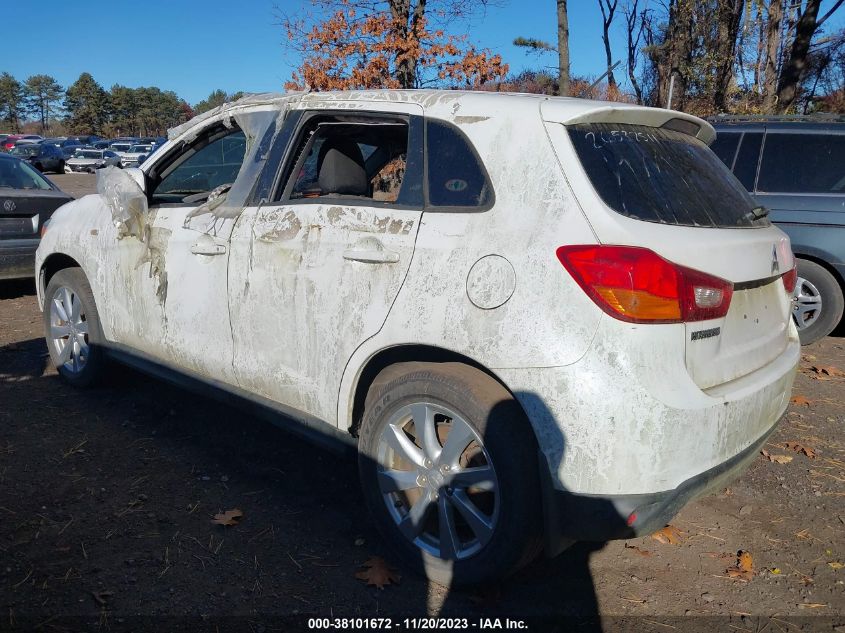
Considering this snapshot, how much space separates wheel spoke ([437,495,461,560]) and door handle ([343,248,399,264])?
37.5 inches

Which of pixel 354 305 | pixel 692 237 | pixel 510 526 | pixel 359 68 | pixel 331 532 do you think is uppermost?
→ pixel 359 68

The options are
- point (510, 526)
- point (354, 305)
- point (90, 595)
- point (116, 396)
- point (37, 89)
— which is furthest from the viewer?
point (37, 89)

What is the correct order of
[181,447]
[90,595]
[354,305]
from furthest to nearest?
[181,447]
[354,305]
[90,595]

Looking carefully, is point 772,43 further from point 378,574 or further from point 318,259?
point 378,574

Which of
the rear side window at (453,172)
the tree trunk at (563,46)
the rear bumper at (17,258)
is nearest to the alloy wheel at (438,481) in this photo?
the rear side window at (453,172)

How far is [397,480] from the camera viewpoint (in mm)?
2855

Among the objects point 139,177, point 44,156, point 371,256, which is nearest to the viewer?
point 371,256

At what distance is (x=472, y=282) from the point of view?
255 cm

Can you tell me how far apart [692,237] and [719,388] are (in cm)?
55

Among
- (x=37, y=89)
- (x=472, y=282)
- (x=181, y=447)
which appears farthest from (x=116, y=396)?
(x=37, y=89)

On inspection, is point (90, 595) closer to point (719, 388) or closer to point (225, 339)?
point (225, 339)

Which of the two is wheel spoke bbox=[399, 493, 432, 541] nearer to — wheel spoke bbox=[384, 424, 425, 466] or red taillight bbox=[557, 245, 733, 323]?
wheel spoke bbox=[384, 424, 425, 466]

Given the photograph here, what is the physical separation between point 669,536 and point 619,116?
1.91 meters

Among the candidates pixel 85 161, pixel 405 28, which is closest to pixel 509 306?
pixel 405 28
